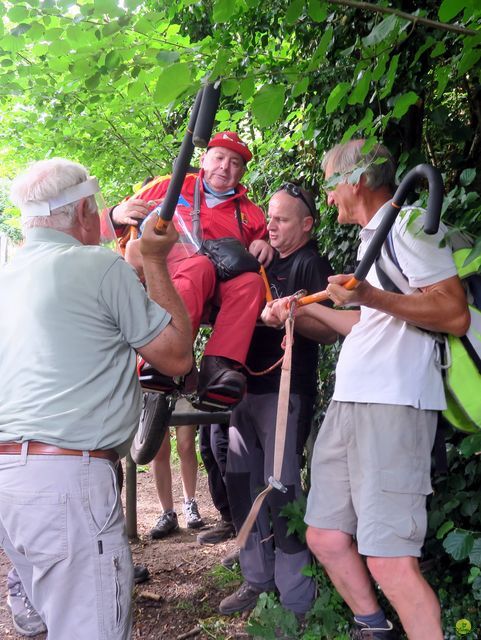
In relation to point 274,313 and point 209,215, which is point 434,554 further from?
point 209,215

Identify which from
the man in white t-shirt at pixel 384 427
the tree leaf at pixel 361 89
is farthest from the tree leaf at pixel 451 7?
the man in white t-shirt at pixel 384 427

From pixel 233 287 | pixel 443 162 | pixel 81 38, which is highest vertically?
pixel 81 38

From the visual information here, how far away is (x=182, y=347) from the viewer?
2.27 metres

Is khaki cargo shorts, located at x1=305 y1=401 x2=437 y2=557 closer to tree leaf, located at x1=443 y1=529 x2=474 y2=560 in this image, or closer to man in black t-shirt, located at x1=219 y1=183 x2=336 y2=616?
tree leaf, located at x1=443 y1=529 x2=474 y2=560

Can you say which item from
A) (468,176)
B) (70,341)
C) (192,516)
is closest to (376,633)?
(70,341)

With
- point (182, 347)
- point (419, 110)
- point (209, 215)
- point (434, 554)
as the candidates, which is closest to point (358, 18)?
point (419, 110)

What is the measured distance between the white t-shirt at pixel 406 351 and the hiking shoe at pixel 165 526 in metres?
2.74

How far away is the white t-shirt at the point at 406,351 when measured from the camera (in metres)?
2.33

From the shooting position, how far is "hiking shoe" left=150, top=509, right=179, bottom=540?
4.76 metres

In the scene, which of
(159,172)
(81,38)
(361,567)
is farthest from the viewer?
(159,172)

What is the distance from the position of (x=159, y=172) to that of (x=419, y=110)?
160 inches

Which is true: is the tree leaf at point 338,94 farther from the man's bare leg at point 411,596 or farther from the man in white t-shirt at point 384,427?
the man's bare leg at point 411,596

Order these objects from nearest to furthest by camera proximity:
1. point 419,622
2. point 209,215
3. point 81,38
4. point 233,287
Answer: point 419,622
point 81,38
point 233,287
point 209,215

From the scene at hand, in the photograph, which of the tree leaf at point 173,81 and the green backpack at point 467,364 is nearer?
the tree leaf at point 173,81
